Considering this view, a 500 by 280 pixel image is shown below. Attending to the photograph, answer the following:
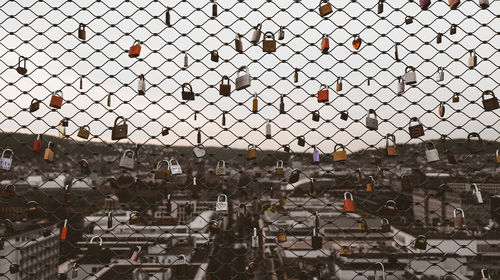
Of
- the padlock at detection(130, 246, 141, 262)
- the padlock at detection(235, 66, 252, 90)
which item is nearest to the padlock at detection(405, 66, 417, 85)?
the padlock at detection(235, 66, 252, 90)

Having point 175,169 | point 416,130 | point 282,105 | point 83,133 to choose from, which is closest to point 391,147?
point 416,130

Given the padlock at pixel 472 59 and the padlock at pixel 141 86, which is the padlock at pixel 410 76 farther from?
the padlock at pixel 141 86

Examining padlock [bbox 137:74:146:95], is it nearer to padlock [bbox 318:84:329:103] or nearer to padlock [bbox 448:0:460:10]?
padlock [bbox 318:84:329:103]

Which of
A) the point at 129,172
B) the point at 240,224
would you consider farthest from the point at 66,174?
the point at 240,224

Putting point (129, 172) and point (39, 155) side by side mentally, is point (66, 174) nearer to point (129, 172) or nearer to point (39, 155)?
point (39, 155)

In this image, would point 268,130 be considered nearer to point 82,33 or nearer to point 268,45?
point 268,45

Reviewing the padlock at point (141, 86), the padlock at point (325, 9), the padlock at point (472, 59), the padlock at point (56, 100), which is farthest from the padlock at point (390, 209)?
the padlock at point (56, 100)
